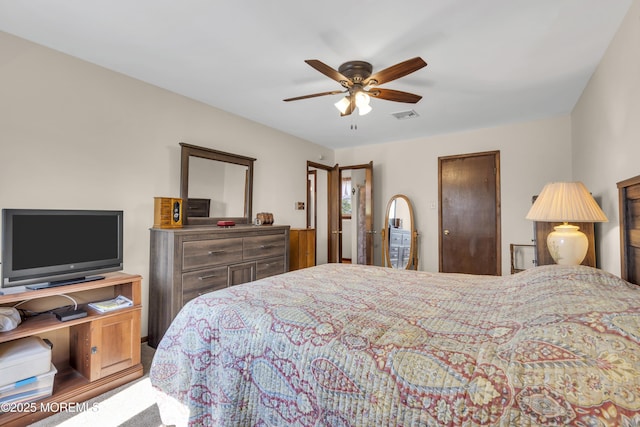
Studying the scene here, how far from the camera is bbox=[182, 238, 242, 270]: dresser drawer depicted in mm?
2760

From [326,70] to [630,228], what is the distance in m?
2.14

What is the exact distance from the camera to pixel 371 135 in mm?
4824

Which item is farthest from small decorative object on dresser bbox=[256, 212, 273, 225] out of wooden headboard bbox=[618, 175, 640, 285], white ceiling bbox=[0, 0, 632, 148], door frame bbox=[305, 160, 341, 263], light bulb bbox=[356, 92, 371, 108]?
wooden headboard bbox=[618, 175, 640, 285]

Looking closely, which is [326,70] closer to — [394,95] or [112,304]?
[394,95]

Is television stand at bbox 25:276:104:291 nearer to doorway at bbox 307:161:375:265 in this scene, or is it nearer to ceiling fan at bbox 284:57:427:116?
ceiling fan at bbox 284:57:427:116

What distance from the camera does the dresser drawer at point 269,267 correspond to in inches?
137

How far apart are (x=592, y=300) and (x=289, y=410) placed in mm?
1213

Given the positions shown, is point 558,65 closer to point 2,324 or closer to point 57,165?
point 57,165

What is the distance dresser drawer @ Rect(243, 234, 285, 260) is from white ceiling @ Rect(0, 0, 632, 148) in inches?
61.7

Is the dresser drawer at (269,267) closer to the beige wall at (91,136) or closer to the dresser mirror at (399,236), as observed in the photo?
the beige wall at (91,136)

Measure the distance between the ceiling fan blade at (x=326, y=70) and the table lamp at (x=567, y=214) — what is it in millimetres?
1814

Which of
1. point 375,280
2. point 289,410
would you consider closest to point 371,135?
point 375,280

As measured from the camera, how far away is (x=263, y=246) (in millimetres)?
3547

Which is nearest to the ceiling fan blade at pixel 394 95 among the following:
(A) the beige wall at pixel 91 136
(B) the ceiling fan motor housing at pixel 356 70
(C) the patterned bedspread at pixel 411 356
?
(B) the ceiling fan motor housing at pixel 356 70
